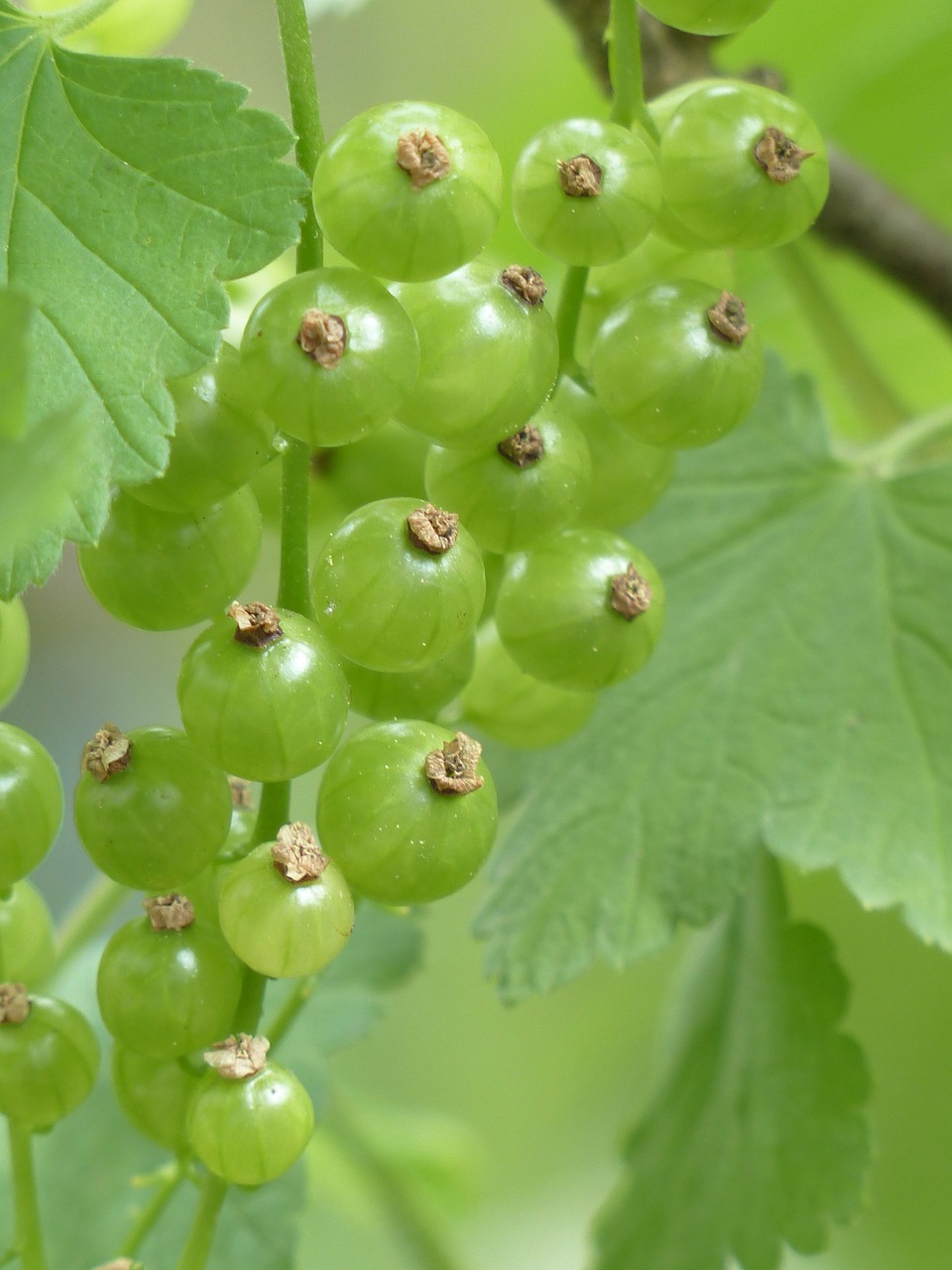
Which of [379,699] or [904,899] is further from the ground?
[379,699]

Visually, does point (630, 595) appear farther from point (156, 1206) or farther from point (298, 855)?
point (156, 1206)

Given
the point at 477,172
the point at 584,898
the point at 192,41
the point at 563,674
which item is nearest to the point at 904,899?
the point at 584,898

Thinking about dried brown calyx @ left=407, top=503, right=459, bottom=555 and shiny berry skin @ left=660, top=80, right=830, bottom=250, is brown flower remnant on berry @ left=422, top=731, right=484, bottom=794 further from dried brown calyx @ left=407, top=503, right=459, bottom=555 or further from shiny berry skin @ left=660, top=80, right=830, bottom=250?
shiny berry skin @ left=660, top=80, right=830, bottom=250

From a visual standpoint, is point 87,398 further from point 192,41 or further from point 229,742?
point 192,41

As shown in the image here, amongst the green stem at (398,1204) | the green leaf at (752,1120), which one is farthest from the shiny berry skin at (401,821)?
the green stem at (398,1204)

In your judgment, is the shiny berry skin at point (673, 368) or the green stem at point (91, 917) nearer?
the shiny berry skin at point (673, 368)

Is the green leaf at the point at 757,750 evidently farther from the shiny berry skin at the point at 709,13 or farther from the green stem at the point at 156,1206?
the shiny berry skin at the point at 709,13
